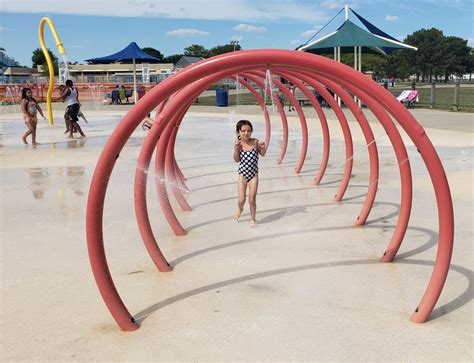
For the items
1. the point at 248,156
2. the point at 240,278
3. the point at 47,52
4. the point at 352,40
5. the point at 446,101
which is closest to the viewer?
the point at 240,278

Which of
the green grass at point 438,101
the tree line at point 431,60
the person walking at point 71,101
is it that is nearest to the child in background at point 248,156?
the person walking at point 71,101

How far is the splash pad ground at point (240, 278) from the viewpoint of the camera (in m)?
3.22

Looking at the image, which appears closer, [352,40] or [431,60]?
[352,40]

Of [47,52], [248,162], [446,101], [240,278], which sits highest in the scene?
[47,52]

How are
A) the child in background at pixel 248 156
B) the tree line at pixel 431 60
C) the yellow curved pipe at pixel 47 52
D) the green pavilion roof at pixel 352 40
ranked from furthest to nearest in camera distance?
the tree line at pixel 431 60 → the green pavilion roof at pixel 352 40 → the yellow curved pipe at pixel 47 52 → the child in background at pixel 248 156

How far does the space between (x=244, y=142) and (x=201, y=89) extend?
0.99m

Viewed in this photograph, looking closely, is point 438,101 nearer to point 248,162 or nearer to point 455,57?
point 248,162

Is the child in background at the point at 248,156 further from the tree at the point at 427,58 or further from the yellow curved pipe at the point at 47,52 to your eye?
the tree at the point at 427,58

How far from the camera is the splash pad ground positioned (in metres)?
3.22

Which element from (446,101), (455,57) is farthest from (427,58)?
(446,101)

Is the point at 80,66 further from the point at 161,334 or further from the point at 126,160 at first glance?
the point at 161,334

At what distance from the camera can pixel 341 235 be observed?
213 inches

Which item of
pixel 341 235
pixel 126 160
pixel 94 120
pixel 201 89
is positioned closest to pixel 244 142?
pixel 201 89

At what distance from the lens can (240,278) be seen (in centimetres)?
429
